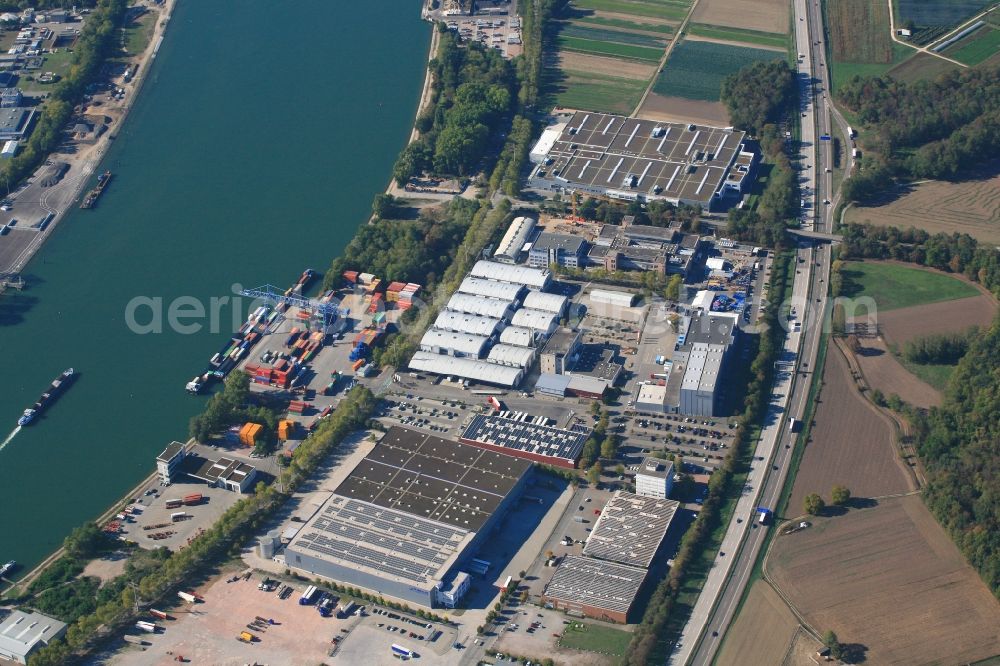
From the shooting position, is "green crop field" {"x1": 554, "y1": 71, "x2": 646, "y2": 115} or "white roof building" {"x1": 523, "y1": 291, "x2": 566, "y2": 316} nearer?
"white roof building" {"x1": 523, "y1": 291, "x2": 566, "y2": 316}

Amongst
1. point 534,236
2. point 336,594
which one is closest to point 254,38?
point 534,236

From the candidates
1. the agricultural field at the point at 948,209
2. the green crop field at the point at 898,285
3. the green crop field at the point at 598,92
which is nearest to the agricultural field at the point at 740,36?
the green crop field at the point at 598,92

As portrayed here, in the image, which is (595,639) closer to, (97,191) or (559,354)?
(559,354)

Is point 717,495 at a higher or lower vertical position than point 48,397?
lower

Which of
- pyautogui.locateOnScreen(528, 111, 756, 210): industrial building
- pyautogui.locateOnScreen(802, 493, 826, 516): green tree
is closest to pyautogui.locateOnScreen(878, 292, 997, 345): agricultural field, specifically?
pyautogui.locateOnScreen(528, 111, 756, 210): industrial building

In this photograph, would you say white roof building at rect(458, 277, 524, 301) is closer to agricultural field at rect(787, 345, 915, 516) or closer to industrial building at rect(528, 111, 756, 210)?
industrial building at rect(528, 111, 756, 210)

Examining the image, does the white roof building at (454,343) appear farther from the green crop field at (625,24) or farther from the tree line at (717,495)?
the green crop field at (625,24)

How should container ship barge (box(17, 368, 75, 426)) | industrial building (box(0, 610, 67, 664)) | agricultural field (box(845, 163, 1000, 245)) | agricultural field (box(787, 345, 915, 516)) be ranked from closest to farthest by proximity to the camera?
industrial building (box(0, 610, 67, 664))
agricultural field (box(787, 345, 915, 516))
container ship barge (box(17, 368, 75, 426))
agricultural field (box(845, 163, 1000, 245))

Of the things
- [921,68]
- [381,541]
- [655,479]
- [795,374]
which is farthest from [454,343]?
[921,68]
